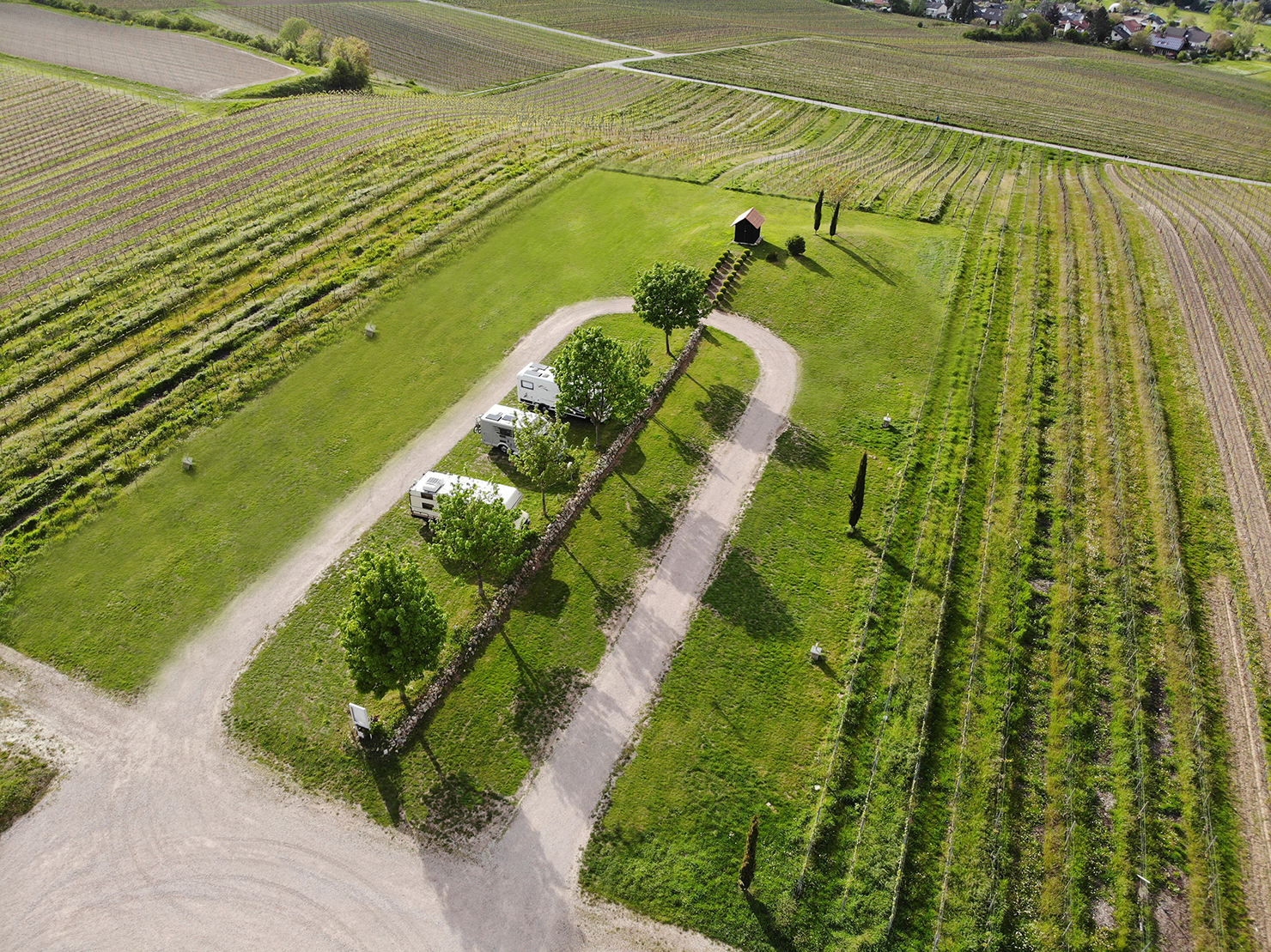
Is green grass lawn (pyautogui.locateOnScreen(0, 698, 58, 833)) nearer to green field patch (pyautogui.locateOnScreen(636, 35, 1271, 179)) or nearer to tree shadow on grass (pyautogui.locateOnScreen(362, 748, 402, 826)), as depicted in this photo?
tree shadow on grass (pyautogui.locateOnScreen(362, 748, 402, 826))

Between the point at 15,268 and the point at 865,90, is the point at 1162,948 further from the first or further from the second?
the point at 865,90

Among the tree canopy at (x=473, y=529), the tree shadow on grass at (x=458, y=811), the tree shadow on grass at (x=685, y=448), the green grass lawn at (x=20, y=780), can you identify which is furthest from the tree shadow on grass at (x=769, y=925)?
the green grass lawn at (x=20, y=780)

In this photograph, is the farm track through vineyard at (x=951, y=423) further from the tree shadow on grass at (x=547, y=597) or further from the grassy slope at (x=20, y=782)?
the grassy slope at (x=20, y=782)

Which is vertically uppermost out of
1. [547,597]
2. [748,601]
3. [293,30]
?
[293,30]

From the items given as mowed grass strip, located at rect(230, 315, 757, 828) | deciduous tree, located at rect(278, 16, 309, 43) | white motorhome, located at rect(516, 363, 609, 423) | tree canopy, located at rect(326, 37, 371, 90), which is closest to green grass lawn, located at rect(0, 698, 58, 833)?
mowed grass strip, located at rect(230, 315, 757, 828)

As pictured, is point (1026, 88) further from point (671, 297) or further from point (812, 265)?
point (671, 297)

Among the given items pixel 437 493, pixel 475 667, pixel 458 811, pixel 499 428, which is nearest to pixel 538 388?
pixel 499 428

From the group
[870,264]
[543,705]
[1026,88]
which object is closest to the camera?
[543,705]
